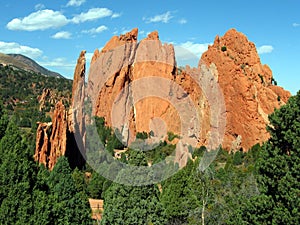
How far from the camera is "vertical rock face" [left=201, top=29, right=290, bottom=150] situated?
47844mm

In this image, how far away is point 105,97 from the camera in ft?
201

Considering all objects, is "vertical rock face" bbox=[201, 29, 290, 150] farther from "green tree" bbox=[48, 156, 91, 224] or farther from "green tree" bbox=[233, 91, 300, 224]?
"green tree" bbox=[233, 91, 300, 224]

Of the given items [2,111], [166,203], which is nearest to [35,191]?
[2,111]

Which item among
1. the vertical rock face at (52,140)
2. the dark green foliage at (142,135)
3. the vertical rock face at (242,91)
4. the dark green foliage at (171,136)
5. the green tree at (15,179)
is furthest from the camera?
the dark green foliage at (142,135)

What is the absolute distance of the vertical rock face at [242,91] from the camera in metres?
47.8

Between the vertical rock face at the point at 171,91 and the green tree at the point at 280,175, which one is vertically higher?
the vertical rock face at the point at 171,91

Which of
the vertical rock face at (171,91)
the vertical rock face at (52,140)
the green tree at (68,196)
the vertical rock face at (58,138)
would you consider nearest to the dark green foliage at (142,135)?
the vertical rock face at (171,91)

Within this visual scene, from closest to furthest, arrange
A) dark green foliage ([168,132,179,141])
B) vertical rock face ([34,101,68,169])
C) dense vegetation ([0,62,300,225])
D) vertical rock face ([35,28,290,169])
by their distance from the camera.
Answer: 1. dense vegetation ([0,62,300,225])
2. vertical rock face ([34,101,68,169])
3. vertical rock face ([35,28,290,169])
4. dark green foliage ([168,132,179,141])

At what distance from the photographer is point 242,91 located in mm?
48656

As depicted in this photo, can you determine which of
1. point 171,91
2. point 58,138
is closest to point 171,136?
point 171,91

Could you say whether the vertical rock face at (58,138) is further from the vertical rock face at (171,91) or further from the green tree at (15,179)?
the green tree at (15,179)

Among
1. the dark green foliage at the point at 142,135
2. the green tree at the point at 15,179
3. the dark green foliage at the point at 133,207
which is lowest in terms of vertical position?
the dark green foliage at the point at 133,207

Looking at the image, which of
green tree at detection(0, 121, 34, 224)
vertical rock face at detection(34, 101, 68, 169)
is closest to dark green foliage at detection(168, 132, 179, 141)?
vertical rock face at detection(34, 101, 68, 169)

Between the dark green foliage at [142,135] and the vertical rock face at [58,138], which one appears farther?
the dark green foliage at [142,135]
